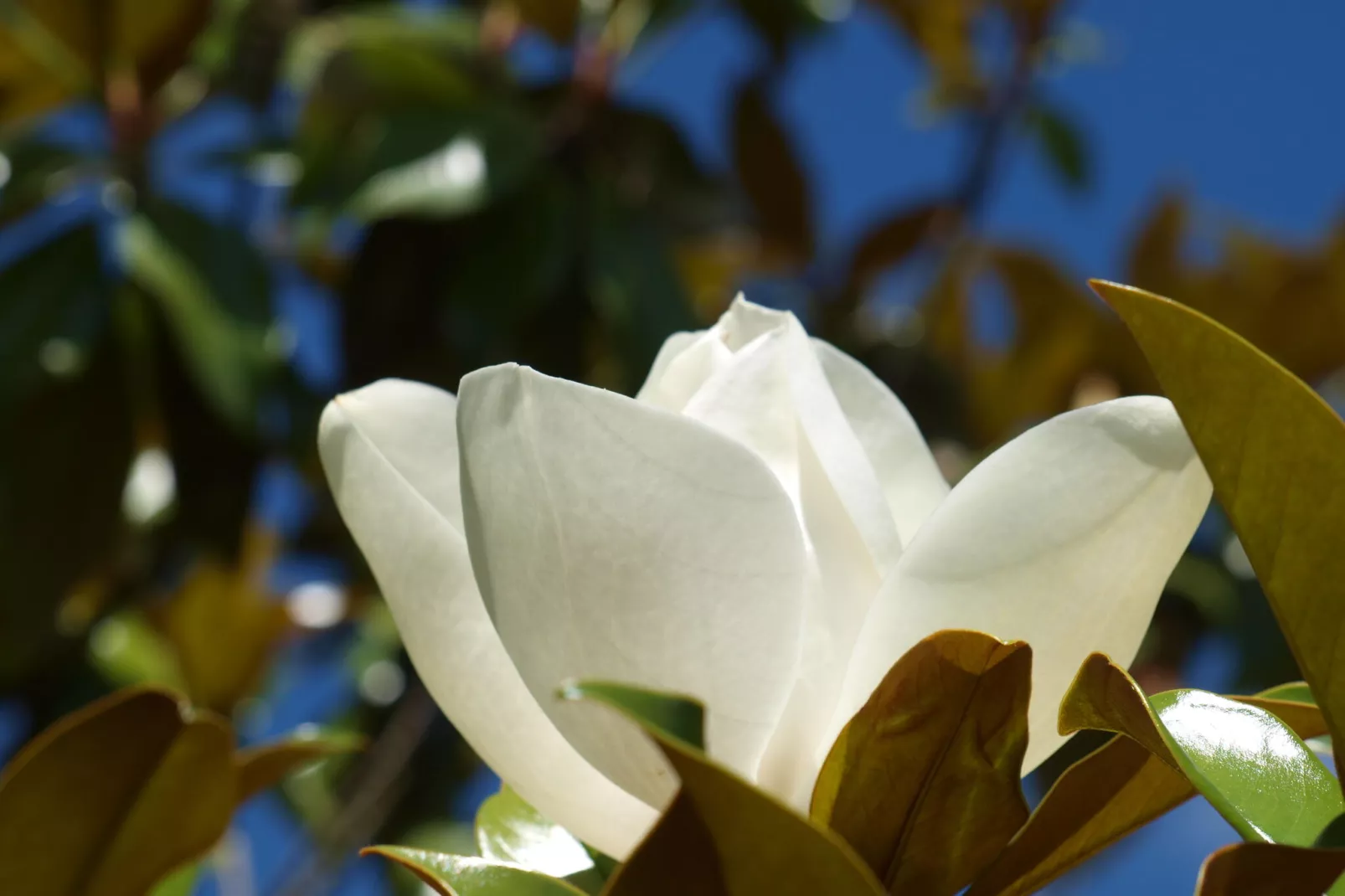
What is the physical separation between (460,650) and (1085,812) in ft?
0.53

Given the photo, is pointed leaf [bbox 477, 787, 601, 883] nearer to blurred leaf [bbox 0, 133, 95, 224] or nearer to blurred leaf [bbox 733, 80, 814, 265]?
blurred leaf [bbox 0, 133, 95, 224]

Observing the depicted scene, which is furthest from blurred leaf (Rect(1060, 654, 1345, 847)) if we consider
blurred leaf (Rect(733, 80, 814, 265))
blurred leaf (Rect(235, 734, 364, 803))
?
blurred leaf (Rect(733, 80, 814, 265))

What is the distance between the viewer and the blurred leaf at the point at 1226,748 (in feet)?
0.94

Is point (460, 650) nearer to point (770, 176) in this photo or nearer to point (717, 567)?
point (717, 567)

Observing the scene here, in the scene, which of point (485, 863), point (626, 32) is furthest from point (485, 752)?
point (626, 32)

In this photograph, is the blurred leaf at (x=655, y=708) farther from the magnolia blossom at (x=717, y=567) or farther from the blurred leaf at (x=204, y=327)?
the blurred leaf at (x=204, y=327)

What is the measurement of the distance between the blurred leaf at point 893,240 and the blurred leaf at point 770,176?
79mm

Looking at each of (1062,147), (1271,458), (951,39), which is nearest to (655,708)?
(1271,458)

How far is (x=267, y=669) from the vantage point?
1.82 meters

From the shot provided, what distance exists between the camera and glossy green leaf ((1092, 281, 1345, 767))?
293 mm

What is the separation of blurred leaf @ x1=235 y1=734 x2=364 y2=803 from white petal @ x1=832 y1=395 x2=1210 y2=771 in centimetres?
20

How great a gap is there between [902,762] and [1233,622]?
4.49ft

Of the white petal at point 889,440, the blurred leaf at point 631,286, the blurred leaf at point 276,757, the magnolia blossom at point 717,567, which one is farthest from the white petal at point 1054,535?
the blurred leaf at point 631,286

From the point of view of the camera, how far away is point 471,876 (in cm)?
33
